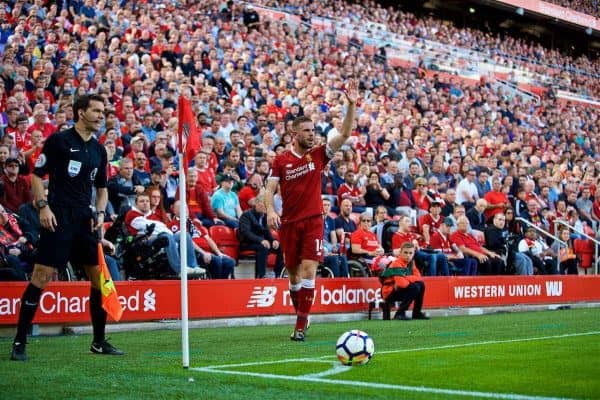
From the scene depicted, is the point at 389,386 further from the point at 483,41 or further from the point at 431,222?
the point at 483,41

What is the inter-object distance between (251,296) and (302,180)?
331cm

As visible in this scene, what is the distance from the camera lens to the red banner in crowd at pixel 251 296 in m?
10.4

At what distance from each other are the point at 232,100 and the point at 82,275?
8.59 m

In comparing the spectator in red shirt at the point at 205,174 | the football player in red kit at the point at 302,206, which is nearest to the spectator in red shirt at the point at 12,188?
the spectator in red shirt at the point at 205,174

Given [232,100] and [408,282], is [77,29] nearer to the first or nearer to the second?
[232,100]

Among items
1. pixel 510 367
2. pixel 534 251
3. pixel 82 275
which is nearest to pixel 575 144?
pixel 534 251

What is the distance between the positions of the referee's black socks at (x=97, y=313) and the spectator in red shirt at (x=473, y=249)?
10.1 metres

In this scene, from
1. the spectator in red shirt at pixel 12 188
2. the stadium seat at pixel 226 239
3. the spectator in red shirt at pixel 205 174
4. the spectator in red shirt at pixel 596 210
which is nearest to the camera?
the spectator in red shirt at pixel 12 188

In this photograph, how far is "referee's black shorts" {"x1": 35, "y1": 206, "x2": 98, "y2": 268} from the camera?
24.7 feet

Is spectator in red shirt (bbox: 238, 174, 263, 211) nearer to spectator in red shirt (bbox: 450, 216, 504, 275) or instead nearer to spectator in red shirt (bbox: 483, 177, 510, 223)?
spectator in red shirt (bbox: 450, 216, 504, 275)

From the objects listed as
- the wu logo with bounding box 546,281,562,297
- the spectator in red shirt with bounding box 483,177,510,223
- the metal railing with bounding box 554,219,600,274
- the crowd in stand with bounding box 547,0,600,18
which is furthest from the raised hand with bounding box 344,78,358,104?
the crowd in stand with bounding box 547,0,600,18

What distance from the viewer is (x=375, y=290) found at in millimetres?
14141

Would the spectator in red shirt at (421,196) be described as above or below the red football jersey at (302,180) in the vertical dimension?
below

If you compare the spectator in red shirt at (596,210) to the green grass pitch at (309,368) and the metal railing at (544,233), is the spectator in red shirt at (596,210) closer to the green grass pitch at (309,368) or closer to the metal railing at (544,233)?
the metal railing at (544,233)
